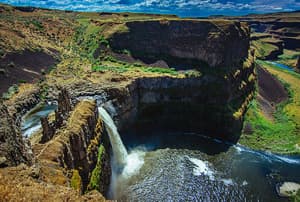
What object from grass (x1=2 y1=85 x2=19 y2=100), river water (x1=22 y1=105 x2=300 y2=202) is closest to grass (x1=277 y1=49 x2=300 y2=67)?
river water (x1=22 y1=105 x2=300 y2=202)

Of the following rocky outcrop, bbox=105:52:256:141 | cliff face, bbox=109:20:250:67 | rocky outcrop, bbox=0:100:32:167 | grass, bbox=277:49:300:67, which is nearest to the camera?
rocky outcrop, bbox=0:100:32:167

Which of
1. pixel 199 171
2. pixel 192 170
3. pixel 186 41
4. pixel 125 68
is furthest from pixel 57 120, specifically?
pixel 186 41

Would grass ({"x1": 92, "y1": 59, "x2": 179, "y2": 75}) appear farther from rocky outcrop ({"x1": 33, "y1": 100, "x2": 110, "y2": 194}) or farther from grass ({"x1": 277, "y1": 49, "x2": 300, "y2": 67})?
grass ({"x1": 277, "y1": 49, "x2": 300, "y2": 67})

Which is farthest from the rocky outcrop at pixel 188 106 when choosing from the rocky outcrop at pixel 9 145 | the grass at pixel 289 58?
the grass at pixel 289 58

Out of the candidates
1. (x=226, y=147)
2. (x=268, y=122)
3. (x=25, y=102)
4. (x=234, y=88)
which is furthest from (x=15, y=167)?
(x=268, y=122)

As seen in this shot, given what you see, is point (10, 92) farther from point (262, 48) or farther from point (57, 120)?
point (262, 48)
